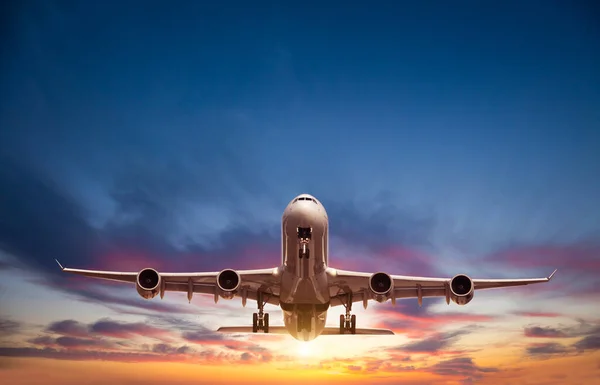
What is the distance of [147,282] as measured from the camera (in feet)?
105

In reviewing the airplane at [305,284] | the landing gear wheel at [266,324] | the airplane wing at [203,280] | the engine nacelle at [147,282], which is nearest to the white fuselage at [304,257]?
the airplane at [305,284]

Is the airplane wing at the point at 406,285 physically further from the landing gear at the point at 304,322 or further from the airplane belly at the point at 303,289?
the landing gear at the point at 304,322

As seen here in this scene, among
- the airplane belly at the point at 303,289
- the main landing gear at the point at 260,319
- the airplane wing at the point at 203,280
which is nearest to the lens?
the airplane belly at the point at 303,289

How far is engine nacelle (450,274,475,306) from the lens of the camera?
32906 mm

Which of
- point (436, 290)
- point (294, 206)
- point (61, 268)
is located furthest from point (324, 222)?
point (61, 268)

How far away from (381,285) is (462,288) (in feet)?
15.1

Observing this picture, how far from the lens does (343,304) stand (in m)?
38.8

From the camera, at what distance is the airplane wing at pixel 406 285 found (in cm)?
3303

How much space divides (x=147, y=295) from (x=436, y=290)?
17.7 metres

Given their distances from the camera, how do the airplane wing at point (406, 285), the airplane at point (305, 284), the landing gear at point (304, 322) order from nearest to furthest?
1. the airplane at point (305, 284)
2. the airplane wing at point (406, 285)
3. the landing gear at point (304, 322)

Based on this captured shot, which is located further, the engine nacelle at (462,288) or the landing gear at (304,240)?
the engine nacelle at (462,288)

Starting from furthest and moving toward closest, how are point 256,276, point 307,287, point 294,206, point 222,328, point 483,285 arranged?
point 222,328, point 483,285, point 256,276, point 307,287, point 294,206

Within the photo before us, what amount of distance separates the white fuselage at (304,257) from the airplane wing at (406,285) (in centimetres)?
137

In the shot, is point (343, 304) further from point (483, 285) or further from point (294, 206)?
point (294, 206)
